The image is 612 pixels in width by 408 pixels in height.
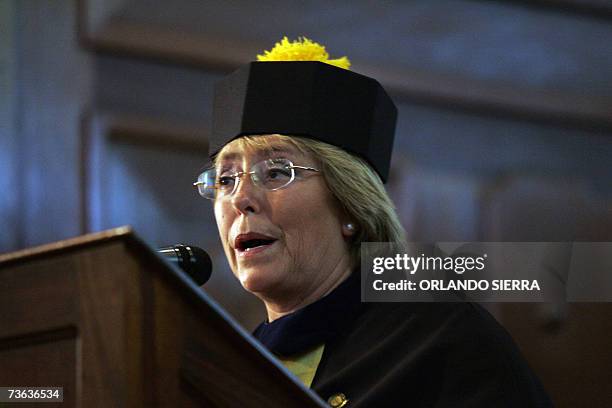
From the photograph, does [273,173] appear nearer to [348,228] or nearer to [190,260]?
[348,228]

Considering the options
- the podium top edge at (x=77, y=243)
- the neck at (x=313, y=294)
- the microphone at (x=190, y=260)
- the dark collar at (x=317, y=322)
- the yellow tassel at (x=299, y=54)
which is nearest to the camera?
the podium top edge at (x=77, y=243)

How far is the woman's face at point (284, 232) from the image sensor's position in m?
2.18

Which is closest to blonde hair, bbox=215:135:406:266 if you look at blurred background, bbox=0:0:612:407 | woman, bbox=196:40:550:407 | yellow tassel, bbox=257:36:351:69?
woman, bbox=196:40:550:407

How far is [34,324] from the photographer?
1.08 m

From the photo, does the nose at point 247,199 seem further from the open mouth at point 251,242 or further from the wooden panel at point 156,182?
the wooden panel at point 156,182

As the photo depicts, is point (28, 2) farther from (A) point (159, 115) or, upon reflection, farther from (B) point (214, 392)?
(B) point (214, 392)

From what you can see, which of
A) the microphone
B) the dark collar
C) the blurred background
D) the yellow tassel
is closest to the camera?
the microphone

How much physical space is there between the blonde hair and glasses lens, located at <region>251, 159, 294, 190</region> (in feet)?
0.15

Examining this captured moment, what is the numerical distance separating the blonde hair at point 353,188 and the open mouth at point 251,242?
173mm

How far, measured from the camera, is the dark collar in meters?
2.13

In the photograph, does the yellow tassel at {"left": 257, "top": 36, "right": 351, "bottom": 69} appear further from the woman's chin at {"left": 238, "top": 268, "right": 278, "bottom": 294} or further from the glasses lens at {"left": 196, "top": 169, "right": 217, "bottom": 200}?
the woman's chin at {"left": 238, "top": 268, "right": 278, "bottom": 294}

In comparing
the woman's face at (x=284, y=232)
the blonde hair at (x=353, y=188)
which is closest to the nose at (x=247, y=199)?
the woman's face at (x=284, y=232)

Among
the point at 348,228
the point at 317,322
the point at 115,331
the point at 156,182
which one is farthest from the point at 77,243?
the point at 156,182

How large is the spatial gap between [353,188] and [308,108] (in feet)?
0.64
